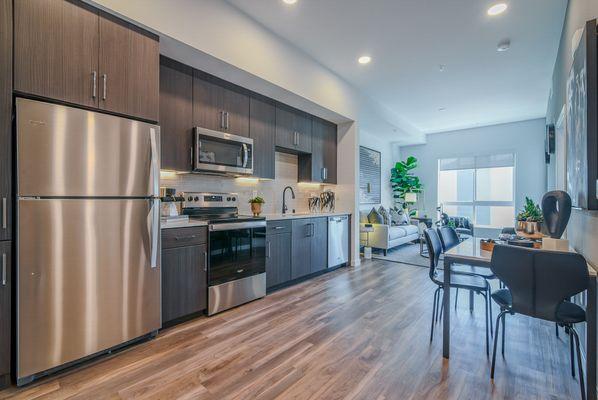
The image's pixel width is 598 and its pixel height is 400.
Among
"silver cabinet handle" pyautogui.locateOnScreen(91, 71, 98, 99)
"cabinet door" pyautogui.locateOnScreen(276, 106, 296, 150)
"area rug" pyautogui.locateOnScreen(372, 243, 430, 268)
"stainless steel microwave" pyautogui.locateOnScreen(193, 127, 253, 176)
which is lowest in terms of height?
"area rug" pyautogui.locateOnScreen(372, 243, 430, 268)

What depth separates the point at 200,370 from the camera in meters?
1.98

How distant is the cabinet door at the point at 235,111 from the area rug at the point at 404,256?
3691 millimetres

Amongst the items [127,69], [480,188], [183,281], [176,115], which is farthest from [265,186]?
[480,188]

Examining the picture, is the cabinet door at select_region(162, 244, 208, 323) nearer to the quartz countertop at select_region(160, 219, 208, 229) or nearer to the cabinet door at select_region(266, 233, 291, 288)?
the quartz countertop at select_region(160, 219, 208, 229)

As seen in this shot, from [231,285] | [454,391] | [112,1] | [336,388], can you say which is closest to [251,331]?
[231,285]

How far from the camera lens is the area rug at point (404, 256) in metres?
5.24

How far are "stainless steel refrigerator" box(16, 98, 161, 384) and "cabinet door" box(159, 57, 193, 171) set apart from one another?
1.79 ft

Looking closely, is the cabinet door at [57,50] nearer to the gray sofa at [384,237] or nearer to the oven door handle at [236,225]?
the oven door handle at [236,225]

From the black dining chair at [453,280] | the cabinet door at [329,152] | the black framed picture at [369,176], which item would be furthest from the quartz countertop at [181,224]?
the black framed picture at [369,176]

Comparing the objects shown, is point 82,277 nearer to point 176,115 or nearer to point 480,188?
point 176,115

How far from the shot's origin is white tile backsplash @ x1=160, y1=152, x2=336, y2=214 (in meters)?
3.28

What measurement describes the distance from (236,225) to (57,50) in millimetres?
1954

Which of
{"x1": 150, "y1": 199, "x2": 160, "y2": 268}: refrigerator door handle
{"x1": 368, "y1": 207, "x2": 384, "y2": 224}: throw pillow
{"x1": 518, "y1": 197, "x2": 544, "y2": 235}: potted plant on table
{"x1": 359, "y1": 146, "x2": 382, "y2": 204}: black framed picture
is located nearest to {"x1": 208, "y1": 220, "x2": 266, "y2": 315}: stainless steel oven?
{"x1": 150, "y1": 199, "x2": 160, "y2": 268}: refrigerator door handle

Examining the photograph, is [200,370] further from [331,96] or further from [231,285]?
→ [331,96]
